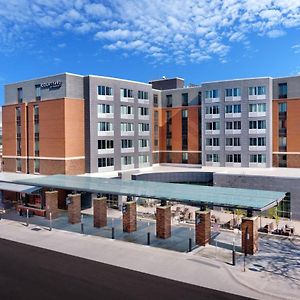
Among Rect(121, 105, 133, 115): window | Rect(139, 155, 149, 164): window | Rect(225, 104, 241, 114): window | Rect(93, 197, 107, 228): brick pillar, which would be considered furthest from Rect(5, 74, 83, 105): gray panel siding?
Rect(225, 104, 241, 114): window

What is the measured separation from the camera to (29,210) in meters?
38.0

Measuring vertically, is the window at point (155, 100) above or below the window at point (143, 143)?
above

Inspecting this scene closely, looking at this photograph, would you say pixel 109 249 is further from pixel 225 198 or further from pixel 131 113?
pixel 131 113

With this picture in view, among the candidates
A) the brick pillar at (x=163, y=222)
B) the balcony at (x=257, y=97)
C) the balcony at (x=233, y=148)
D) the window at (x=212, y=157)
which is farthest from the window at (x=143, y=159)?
the brick pillar at (x=163, y=222)

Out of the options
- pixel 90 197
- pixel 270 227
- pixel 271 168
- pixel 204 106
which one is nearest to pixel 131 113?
pixel 204 106

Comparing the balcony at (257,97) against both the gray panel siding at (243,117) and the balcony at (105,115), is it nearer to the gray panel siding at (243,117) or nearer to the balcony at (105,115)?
the gray panel siding at (243,117)

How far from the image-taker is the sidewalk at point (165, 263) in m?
18.2

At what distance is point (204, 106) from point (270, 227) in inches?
1230

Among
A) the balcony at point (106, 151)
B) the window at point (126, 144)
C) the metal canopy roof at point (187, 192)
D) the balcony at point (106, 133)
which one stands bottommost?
the metal canopy roof at point (187, 192)

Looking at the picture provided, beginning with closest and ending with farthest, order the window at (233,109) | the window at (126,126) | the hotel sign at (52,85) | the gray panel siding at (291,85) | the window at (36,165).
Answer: the hotel sign at (52,85), the window at (36,165), the gray panel siding at (291,85), the window at (126,126), the window at (233,109)

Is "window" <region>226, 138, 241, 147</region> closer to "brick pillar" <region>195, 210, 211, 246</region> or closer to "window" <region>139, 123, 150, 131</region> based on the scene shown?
"window" <region>139, 123, 150, 131</region>

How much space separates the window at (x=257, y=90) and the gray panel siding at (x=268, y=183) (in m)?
15.9

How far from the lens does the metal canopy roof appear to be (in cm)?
2363

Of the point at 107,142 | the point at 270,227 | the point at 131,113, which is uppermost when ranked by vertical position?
the point at 131,113
